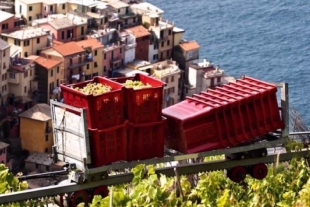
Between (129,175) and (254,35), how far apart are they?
66862mm

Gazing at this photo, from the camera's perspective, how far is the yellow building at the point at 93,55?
56.4m

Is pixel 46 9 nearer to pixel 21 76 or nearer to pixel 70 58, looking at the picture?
pixel 70 58

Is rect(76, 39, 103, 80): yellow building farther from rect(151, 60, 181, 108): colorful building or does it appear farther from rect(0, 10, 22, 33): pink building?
rect(0, 10, 22, 33): pink building

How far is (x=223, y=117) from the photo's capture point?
14352mm

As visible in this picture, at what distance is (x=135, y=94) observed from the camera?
13.5 m

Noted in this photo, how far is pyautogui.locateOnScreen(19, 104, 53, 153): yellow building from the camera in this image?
161ft

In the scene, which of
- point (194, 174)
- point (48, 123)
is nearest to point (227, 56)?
point (48, 123)

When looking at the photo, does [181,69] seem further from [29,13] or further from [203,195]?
[203,195]

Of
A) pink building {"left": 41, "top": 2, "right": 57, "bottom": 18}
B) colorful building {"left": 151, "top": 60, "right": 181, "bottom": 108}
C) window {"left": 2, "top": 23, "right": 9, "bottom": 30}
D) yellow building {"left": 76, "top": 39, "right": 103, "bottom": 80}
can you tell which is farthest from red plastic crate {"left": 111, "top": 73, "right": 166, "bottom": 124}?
pink building {"left": 41, "top": 2, "right": 57, "bottom": 18}

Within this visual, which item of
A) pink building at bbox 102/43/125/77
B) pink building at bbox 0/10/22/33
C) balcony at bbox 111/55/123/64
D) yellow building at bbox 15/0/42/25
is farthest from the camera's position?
yellow building at bbox 15/0/42/25

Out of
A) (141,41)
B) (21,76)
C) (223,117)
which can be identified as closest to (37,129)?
(21,76)

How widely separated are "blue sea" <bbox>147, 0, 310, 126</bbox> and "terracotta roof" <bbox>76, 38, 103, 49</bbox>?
1128 cm

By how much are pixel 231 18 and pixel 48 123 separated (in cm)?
3593

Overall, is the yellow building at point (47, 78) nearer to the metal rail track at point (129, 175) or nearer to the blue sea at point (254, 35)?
the blue sea at point (254, 35)
